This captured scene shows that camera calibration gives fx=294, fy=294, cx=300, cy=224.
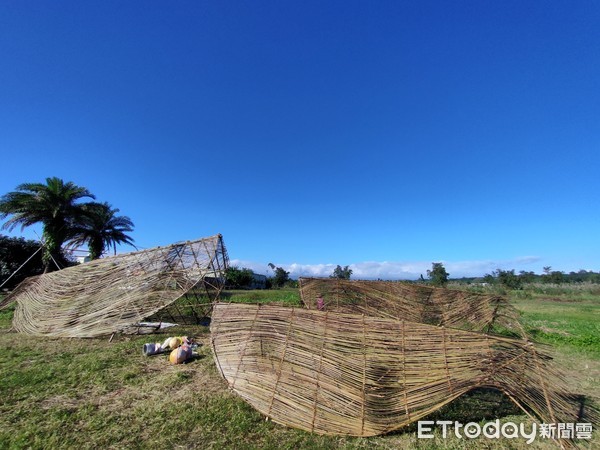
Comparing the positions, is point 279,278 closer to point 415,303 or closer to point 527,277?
point 415,303

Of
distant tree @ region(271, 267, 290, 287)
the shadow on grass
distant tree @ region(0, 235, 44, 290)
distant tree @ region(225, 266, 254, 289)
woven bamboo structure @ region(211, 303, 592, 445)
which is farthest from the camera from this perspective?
distant tree @ region(271, 267, 290, 287)

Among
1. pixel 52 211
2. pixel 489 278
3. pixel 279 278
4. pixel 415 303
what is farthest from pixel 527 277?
pixel 52 211

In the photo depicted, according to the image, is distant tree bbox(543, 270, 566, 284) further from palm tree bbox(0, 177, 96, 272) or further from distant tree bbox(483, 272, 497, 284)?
palm tree bbox(0, 177, 96, 272)

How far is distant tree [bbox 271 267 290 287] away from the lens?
121 ft

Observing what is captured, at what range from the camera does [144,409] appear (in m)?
4.01

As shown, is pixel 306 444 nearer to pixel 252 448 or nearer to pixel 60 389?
pixel 252 448

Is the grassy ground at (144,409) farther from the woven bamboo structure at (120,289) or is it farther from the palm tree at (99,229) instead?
the palm tree at (99,229)

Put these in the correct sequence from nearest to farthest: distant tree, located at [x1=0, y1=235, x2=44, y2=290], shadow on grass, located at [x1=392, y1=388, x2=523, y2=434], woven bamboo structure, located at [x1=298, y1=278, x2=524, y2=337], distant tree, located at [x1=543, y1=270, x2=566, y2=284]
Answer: shadow on grass, located at [x1=392, y1=388, x2=523, y2=434]
woven bamboo structure, located at [x1=298, y1=278, x2=524, y2=337]
distant tree, located at [x1=0, y1=235, x2=44, y2=290]
distant tree, located at [x1=543, y1=270, x2=566, y2=284]

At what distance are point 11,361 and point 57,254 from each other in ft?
45.0

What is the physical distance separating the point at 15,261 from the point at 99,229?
668 cm

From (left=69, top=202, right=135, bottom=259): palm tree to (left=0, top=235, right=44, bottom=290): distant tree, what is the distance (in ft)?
10.5

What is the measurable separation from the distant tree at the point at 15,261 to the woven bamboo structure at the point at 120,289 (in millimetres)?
14842

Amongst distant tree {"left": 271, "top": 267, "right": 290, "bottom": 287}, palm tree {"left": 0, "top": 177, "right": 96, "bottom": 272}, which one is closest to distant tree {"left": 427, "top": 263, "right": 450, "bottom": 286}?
distant tree {"left": 271, "top": 267, "right": 290, "bottom": 287}

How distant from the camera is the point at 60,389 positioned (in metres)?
4.61
